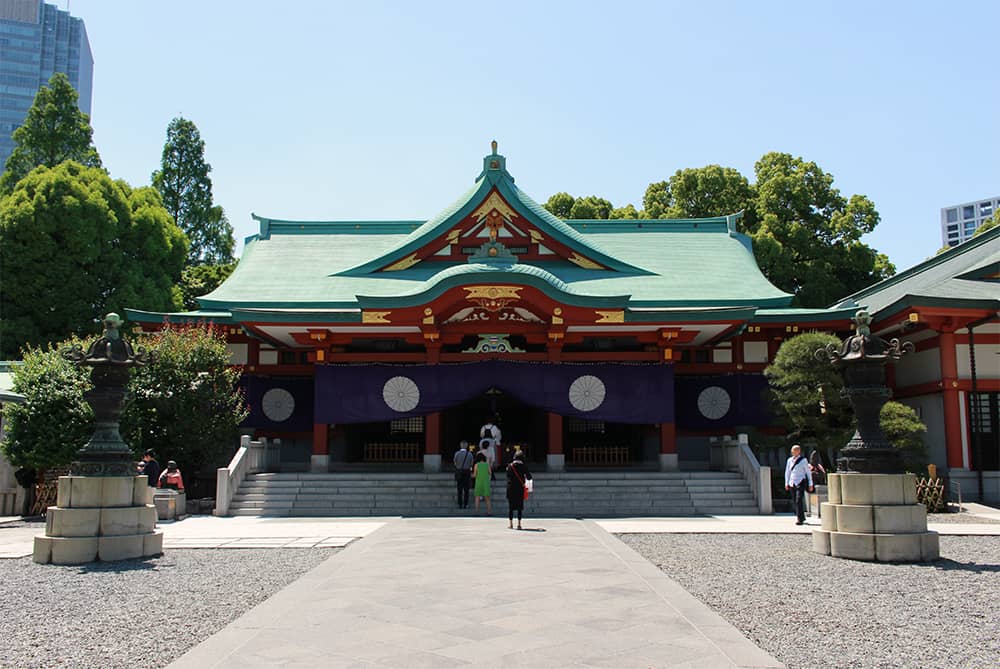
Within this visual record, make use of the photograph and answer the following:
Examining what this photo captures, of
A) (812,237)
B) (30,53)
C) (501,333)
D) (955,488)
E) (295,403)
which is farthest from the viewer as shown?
(30,53)

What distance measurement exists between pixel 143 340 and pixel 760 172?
Answer: 94.1 ft

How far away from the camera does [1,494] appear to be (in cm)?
1880

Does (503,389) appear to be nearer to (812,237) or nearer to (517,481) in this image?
(517,481)

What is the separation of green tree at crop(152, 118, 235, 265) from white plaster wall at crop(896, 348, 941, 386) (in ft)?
123

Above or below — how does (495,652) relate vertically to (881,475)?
below

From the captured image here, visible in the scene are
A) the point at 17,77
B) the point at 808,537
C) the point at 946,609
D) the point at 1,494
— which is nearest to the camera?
the point at 946,609

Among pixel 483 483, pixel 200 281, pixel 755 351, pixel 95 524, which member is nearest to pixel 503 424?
pixel 755 351

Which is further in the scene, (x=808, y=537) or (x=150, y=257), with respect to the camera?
(x=150, y=257)

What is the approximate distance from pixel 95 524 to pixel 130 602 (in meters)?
3.20

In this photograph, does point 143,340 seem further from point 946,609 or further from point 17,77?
point 17,77

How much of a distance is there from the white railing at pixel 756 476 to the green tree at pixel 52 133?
32734mm

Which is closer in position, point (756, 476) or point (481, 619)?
point (481, 619)

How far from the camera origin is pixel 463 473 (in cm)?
1786

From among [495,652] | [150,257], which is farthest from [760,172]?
[495,652]
